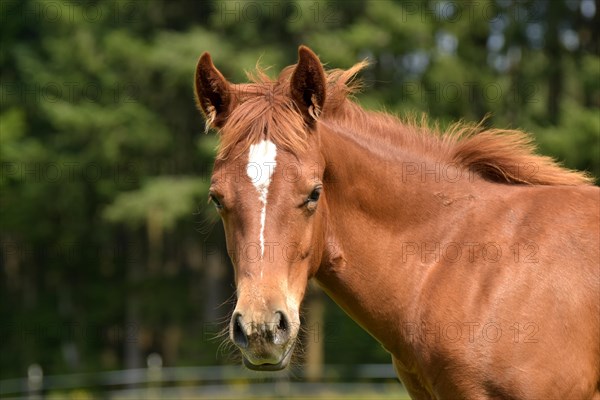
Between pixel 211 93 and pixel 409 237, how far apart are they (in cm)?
136

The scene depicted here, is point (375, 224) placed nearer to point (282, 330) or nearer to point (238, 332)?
point (282, 330)

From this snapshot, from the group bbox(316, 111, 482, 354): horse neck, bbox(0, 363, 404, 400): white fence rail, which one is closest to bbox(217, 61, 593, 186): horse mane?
bbox(316, 111, 482, 354): horse neck

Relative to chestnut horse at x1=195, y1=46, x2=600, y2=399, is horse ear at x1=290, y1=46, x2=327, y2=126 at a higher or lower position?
higher

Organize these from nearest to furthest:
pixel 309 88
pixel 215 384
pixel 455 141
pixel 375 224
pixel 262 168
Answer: pixel 262 168 → pixel 309 88 → pixel 375 224 → pixel 455 141 → pixel 215 384

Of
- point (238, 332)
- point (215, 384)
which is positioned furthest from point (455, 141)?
point (215, 384)

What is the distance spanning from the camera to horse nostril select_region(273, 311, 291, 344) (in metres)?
3.77

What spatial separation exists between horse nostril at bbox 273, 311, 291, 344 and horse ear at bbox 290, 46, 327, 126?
1.13 metres

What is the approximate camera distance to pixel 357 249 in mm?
4543

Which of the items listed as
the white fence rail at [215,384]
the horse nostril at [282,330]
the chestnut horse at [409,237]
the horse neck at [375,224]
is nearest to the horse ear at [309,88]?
the chestnut horse at [409,237]

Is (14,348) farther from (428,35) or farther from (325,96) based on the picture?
(325,96)

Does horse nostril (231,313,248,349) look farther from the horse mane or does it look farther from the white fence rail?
the white fence rail

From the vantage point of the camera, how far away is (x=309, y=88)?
4395mm

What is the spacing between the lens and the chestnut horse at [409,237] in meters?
4.01

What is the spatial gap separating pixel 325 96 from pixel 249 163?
0.62 metres
